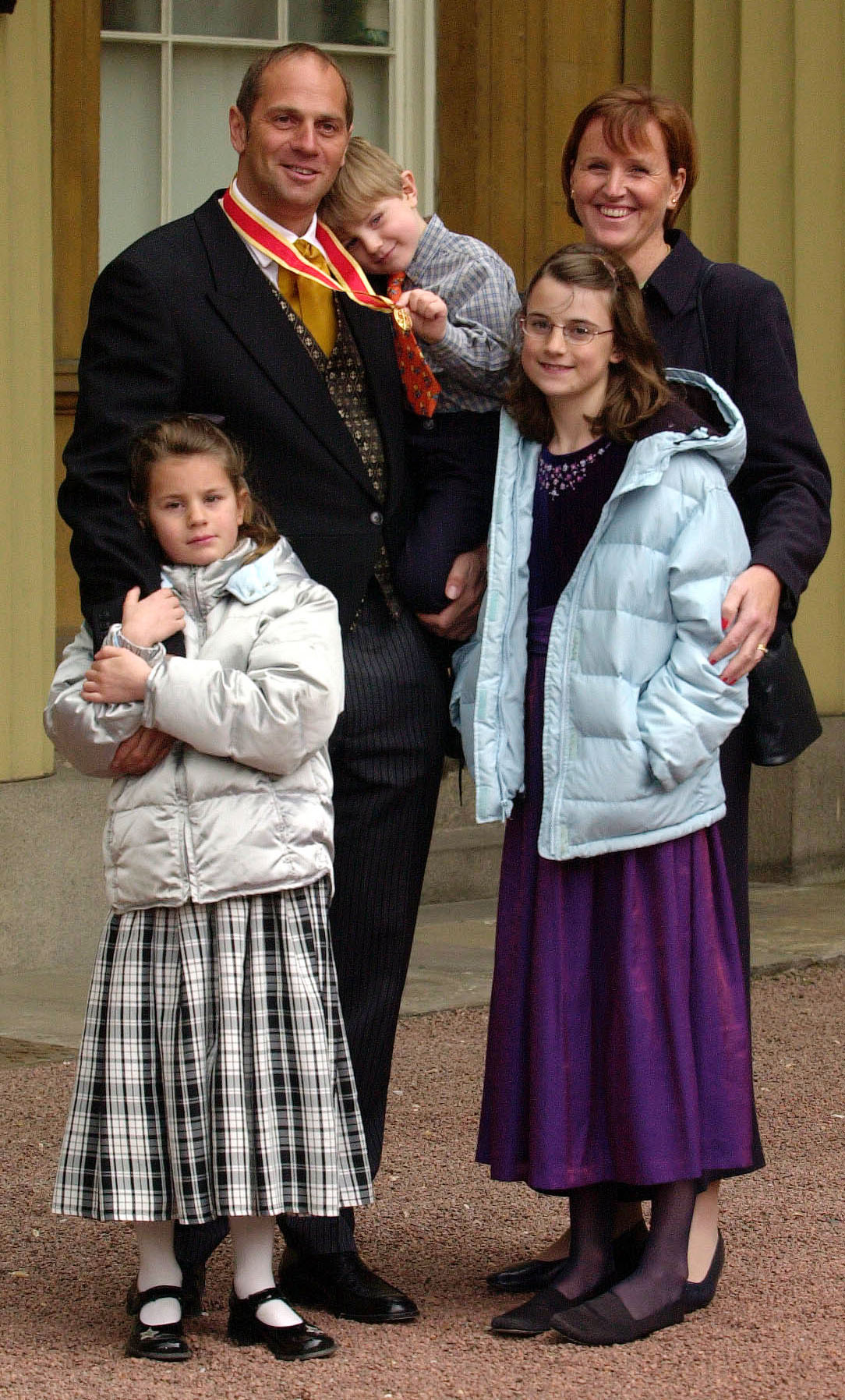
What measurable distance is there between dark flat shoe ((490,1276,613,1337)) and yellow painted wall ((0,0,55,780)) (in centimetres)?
310

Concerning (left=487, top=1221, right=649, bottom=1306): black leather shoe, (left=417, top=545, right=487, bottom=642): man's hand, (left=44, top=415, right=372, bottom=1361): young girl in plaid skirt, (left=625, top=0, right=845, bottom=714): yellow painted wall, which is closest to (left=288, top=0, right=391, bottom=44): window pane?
(left=625, top=0, right=845, bottom=714): yellow painted wall

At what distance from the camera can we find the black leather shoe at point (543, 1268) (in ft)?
11.9

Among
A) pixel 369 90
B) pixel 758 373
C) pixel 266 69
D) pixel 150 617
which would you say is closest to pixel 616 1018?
pixel 150 617

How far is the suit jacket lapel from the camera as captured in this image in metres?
3.43

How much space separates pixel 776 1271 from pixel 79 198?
469 centimetres

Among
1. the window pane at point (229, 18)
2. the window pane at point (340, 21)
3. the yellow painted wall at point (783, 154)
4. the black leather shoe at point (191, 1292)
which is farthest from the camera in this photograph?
the yellow painted wall at point (783, 154)

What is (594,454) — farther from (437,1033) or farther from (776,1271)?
(437,1033)

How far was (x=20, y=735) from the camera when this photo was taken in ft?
20.1

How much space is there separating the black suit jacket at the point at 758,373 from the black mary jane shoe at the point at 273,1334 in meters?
1.38

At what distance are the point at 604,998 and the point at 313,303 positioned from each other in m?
1.26

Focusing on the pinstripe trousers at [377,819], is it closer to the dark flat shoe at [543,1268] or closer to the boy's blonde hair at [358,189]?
the dark flat shoe at [543,1268]

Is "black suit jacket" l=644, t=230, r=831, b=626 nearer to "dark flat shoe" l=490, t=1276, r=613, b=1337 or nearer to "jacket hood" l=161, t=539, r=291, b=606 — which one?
"jacket hood" l=161, t=539, r=291, b=606

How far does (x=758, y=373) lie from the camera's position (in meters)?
3.53

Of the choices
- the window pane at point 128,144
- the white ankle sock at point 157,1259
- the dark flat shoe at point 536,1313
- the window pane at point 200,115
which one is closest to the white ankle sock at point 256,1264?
the white ankle sock at point 157,1259
